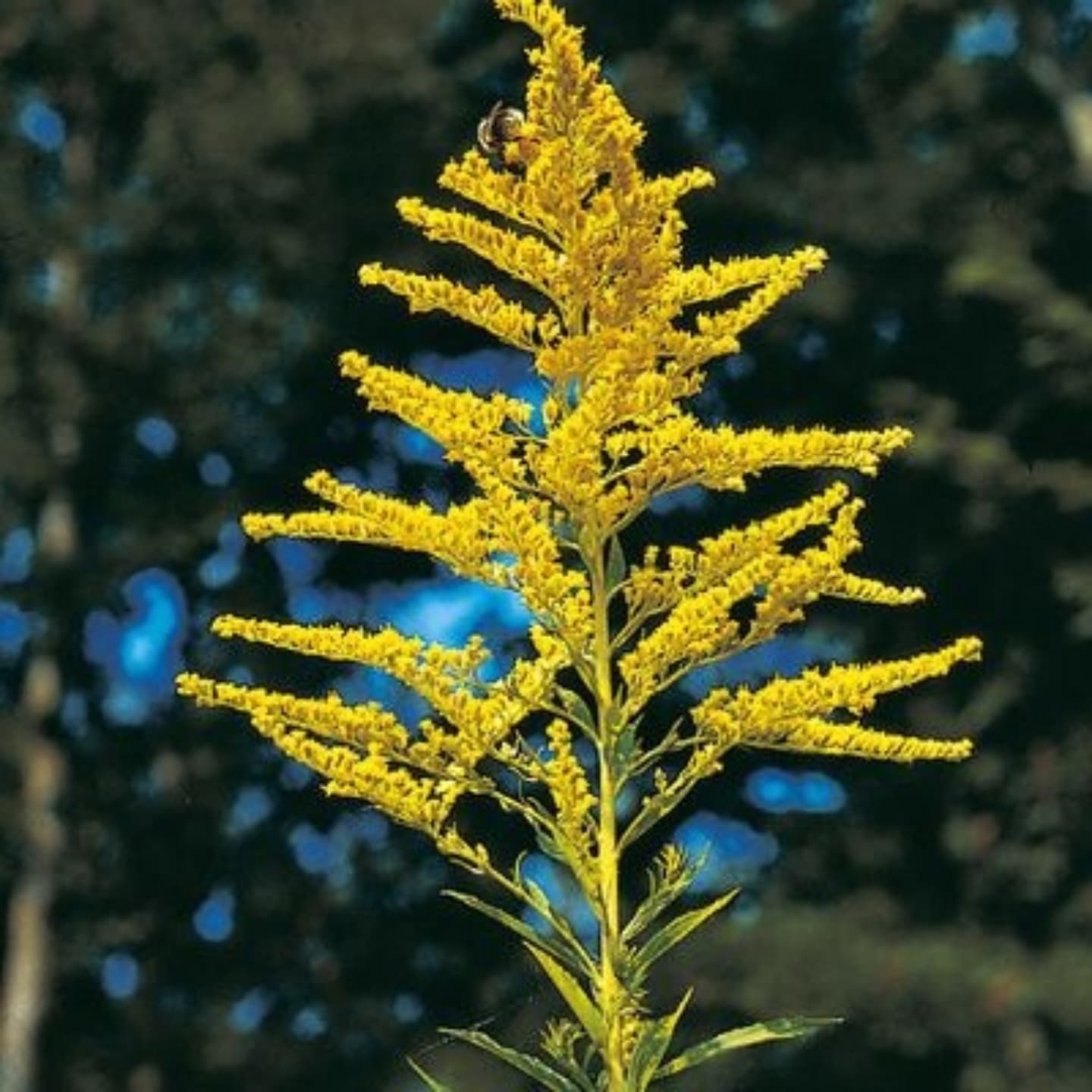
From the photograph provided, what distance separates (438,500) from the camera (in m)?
14.5

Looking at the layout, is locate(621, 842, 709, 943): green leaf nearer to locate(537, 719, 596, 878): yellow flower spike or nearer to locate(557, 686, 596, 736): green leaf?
locate(537, 719, 596, 878): yellow flower spike

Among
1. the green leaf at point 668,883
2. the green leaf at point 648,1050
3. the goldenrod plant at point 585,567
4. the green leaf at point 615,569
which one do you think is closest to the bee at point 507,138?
the goldenrod plant at point 585,567

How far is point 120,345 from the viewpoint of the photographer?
15.2 m

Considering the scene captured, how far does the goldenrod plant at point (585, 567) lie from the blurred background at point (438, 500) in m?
9.73

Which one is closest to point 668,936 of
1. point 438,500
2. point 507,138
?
point 507,138

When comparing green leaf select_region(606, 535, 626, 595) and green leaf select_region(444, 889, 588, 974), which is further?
green leaf select_region(606, 535, 626, 595)

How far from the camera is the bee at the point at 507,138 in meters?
3.84

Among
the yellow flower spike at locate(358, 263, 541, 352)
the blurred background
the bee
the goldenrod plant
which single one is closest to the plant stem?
the goldenrod plant

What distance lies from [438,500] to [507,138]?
10.6 metres

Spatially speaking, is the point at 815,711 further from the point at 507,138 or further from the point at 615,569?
the point at 507,138

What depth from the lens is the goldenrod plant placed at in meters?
3.45

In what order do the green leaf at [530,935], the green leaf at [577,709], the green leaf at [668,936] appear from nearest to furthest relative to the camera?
the green leaf at [530,935], the green leaf at [668,936], the green leaf at [577,709]

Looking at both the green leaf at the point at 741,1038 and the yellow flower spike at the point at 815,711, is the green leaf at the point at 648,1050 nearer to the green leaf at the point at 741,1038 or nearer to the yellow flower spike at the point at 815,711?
the green leaf at the point at 741,1038

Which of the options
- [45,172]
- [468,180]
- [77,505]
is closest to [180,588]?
[77,505]
